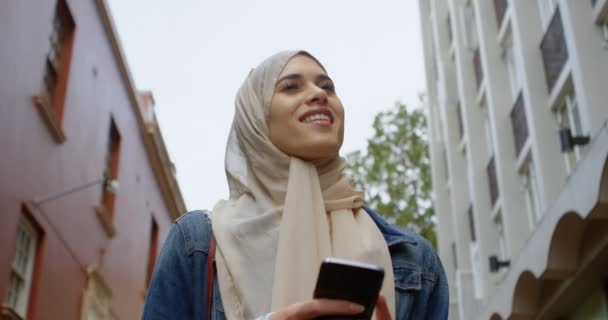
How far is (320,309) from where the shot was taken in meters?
1.99

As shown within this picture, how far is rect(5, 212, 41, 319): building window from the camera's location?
12.8 meters

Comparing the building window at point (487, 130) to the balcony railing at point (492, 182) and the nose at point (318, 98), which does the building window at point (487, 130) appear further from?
the nose at point (318, 98)

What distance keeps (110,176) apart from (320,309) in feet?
58.2

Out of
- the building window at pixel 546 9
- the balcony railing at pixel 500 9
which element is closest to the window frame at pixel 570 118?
the building window at pixel 546 9

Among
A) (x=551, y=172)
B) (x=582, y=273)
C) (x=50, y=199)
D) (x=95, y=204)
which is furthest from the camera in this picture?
(x=95, y=204)

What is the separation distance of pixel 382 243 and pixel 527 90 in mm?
14357

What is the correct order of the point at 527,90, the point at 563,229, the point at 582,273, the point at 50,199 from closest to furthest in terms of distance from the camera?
1. the point at 563,229
2. the point at 582,273
3. the point at 50,199
4. the point at 527,90

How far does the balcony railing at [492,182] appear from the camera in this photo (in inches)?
822

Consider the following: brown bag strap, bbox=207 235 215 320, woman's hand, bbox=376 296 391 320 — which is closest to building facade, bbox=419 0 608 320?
brown bag strap, bbox=207 235 215 320

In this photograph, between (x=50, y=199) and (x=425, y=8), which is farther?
(x=425, y=8)

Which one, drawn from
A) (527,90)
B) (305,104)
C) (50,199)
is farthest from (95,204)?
(305,104)

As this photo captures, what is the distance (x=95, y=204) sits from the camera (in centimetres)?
1736

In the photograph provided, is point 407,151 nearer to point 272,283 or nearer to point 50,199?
point 50,199

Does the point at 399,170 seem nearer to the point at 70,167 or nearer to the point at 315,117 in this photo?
the point at 70,167
